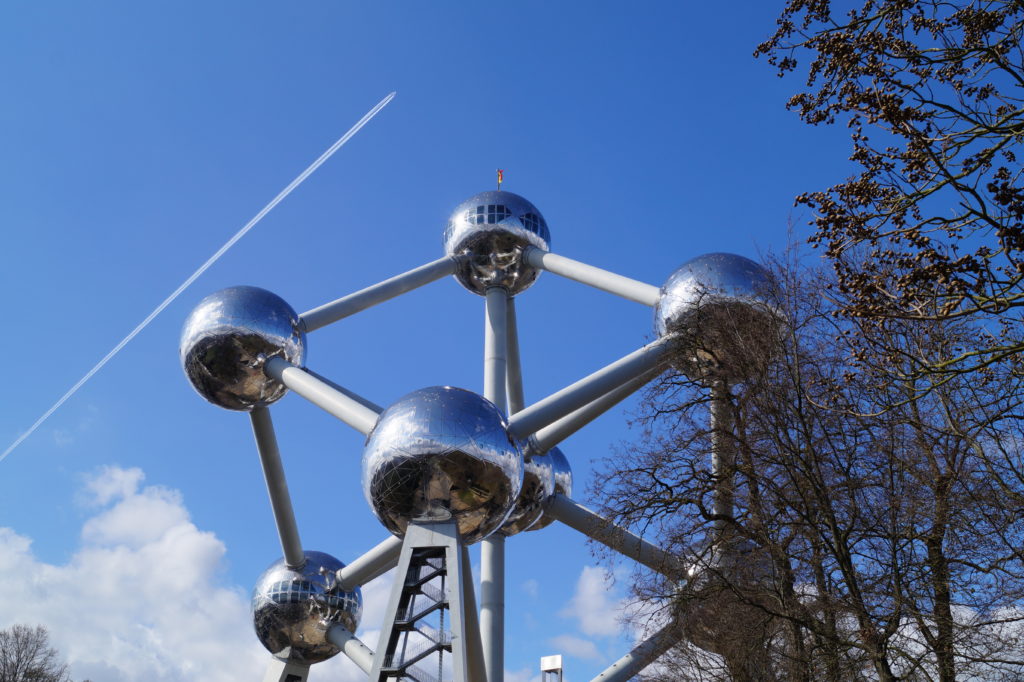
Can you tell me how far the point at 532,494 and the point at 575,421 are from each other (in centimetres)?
127

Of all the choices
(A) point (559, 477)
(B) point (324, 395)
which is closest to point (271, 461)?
(B) point (324, 395)

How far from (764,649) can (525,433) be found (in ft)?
14.1

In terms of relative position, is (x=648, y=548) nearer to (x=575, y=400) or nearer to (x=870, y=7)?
(x=575, y=400)

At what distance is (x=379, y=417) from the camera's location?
11875mm

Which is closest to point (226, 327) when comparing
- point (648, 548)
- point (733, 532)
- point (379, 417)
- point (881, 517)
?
point (379, 417)

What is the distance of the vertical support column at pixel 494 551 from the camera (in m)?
14.5

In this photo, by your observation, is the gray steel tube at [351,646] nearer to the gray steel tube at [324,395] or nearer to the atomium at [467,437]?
the atomium at [467,437]

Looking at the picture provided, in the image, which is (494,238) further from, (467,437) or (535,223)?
(467,437)

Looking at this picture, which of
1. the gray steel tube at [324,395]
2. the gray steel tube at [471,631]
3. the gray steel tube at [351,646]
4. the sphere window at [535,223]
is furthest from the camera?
the sphere window at [535,223]

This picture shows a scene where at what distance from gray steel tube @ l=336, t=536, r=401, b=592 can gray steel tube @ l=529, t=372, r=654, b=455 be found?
2.91m

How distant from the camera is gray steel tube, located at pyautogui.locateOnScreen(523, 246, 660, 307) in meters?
14.4

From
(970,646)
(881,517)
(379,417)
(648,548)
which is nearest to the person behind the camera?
(970,646)

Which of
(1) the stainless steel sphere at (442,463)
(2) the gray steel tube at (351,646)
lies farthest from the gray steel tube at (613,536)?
(2) the gray steel tube at (351,646)

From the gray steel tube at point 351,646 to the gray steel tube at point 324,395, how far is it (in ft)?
13.8
